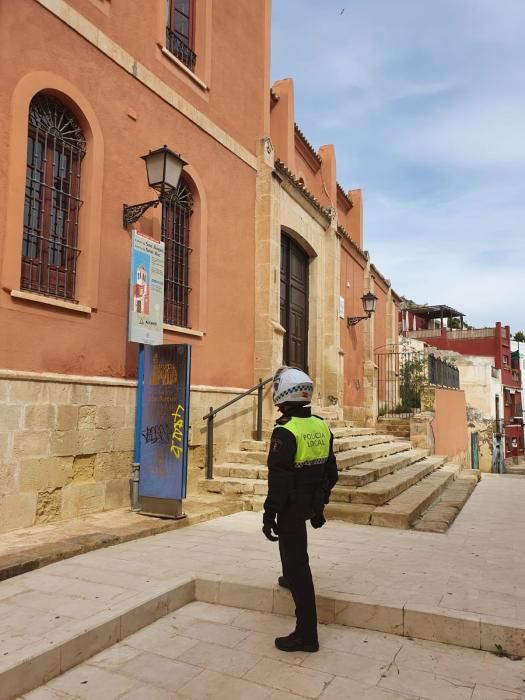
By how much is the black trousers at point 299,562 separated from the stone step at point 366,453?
15.4 feet

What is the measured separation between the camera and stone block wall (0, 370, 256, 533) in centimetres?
545

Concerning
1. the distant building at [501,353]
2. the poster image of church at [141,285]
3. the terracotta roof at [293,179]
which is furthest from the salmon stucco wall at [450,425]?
the distant building at [501,353]

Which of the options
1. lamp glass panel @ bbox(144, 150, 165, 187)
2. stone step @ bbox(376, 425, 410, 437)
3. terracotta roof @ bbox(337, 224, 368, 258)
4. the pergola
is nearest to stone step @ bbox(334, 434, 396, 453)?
stone step @ bbox(376, 425, 410, 437)

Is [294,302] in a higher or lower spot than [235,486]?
higher

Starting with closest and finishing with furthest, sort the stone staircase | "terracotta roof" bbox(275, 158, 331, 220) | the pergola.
A: the stone staircase
"terracotta roof" bbox(275, 158, 331, 220)
the pergola

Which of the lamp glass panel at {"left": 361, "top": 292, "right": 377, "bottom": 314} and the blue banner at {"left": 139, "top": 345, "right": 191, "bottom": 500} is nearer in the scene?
the blue banner at {"left": 139, "top": 345, "right": 191, "bottom": 500}

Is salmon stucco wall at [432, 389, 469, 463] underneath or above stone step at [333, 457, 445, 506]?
above

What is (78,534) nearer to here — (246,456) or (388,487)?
(246,456)

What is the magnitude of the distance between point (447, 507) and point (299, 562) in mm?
5105

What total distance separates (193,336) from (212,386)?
854 mm

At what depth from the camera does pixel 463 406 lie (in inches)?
749

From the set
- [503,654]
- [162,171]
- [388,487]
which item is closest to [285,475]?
[503,654]

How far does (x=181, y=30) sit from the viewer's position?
8773mm

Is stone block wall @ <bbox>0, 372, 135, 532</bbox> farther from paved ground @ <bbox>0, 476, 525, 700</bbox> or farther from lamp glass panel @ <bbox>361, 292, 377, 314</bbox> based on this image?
lamp glass panel @ <bbox>361, 292, 377, 314</bbox>
